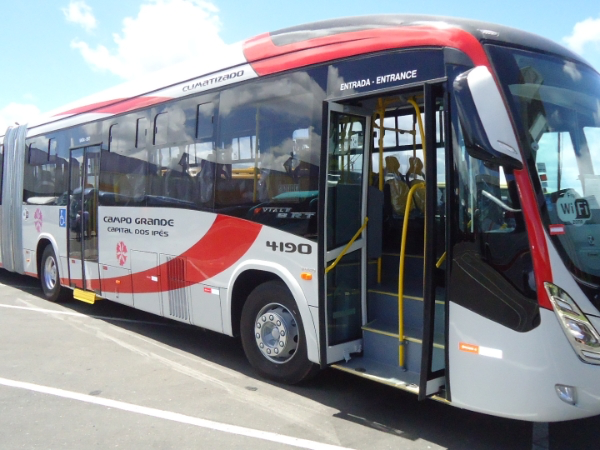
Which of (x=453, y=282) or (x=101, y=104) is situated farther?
(x=101, y=104)

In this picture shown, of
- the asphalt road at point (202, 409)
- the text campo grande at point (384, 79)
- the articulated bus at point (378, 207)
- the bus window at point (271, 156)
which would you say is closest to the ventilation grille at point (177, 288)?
the articulated bus at point (378, 207)

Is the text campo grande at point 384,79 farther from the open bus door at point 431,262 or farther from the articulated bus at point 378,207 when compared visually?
the open bus door at point 431,262

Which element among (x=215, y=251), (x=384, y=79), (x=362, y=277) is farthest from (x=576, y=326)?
(x=215, y=251)

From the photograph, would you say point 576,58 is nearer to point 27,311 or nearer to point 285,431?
point 285,431

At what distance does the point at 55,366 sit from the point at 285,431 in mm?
3210

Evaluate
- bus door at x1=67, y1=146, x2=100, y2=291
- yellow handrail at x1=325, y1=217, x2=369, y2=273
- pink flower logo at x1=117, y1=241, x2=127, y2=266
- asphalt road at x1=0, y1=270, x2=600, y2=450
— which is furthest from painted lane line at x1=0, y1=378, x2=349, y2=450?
bus door at x1=67, y1=146, x2=100, y2=291

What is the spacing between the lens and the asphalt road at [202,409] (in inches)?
183

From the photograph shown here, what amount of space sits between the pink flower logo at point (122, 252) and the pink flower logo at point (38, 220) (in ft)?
10.4

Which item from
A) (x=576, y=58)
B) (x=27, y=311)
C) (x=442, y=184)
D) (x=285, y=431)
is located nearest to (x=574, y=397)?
(x=442, y=184)

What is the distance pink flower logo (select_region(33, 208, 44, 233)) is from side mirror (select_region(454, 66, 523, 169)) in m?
8.66

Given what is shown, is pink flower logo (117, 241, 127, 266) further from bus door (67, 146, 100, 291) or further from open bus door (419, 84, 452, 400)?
open bus door (419, 84, 452, 400)

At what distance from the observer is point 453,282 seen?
14.0ft

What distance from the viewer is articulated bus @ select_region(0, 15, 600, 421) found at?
13.1 feet

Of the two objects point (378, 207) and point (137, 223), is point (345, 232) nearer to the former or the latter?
point (378, 207)
